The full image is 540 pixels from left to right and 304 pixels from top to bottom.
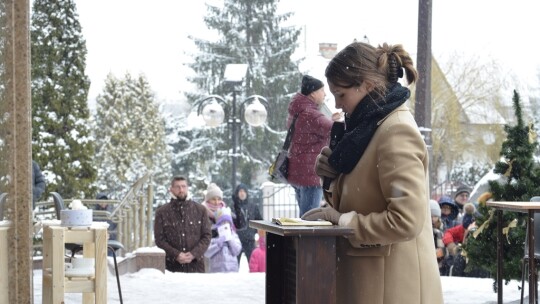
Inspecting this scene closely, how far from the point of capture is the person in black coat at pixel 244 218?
54.6 ft

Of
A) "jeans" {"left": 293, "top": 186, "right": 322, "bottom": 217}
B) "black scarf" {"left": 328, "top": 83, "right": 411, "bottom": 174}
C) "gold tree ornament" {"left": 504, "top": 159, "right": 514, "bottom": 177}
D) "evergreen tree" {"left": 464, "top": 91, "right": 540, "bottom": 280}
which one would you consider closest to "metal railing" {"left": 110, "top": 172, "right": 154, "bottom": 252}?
"jeans" {"left": 293, "top": 186, "right": 322, "bottom": 217}

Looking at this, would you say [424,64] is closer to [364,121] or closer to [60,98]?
[364,121]

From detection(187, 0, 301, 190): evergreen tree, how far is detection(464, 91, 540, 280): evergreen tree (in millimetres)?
38407

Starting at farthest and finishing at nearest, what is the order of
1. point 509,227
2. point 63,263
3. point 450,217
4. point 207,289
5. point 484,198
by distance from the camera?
1. point 450,217
2. point 207,289
3. point 484,198
4. point 509,227
5. point 63,263

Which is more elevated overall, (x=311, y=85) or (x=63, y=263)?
(x=311, y=85)

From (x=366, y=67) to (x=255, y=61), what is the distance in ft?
148

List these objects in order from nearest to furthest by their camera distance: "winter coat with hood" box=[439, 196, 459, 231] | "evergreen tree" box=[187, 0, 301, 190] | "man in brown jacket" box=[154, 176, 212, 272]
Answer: "man in brown jacket" box=[154, 176, 212, 272] < "winter coat with hood" box=[439, 196, 459, 231] < "evergreen tree" box=[187, 0, 301, 190]

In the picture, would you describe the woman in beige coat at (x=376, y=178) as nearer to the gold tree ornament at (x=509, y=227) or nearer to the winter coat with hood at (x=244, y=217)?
the gold tree ornament at (x=509, y=227)

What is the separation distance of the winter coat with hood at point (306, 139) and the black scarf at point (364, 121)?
6177mm

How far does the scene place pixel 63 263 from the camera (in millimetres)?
6898

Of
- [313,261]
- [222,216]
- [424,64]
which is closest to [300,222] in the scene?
[313,261]

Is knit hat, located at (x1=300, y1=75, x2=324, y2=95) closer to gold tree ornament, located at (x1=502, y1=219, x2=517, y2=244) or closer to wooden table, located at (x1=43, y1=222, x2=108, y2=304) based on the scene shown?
gold tree ornament, located at (x1=502, y1=219, x2=517, y2=244)

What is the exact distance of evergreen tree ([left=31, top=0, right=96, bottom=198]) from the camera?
77.7 ft

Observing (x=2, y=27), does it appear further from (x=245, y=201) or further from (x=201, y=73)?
(x=201, y=73)
